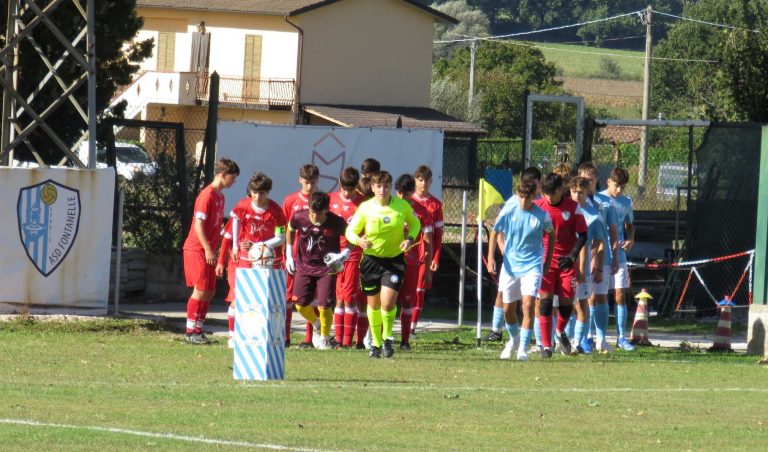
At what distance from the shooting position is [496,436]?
364 inches

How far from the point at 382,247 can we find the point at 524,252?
4.60ft

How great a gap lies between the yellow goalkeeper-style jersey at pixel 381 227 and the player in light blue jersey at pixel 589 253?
7.23 feet

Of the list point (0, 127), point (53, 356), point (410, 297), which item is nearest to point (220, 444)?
point (53, 356)

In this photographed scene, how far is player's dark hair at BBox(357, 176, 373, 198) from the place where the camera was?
49.3ft

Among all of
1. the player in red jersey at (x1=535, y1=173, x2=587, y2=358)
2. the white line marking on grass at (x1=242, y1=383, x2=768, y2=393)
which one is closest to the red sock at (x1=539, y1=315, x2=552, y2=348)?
the player in red jersey at (x1=535, y1=173, x2=587, y2=358)

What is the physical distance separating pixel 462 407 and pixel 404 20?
4358 cm

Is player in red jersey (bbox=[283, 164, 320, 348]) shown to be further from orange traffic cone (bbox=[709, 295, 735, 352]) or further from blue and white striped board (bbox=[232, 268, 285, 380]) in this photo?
orange traffic cone (bbox=[709, 295, 735, 352])

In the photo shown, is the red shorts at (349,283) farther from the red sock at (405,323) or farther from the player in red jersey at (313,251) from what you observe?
the red sock at (405,323)

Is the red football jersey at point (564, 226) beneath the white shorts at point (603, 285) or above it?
above

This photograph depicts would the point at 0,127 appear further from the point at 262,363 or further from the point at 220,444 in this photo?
the point at 220,444

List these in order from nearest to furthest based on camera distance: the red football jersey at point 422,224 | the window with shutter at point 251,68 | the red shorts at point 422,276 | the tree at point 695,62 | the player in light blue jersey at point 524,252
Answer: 1. the player in light blue jersey at point 524,252
2. the red football jersey at point 422,224
3. the red shorts at point 422,276
4. the window with shutter at point 251,68
5. the tree at point 695,62

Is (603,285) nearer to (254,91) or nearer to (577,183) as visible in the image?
(577,183)

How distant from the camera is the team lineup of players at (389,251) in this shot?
13.9 m

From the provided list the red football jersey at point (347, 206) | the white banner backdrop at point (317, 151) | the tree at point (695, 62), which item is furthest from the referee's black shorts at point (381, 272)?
the tree at point (695, 62)
